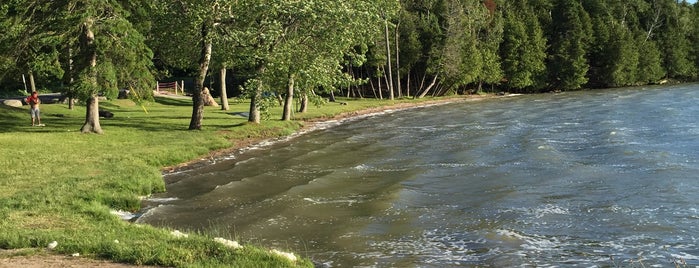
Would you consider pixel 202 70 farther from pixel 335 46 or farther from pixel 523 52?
pixel 523 52

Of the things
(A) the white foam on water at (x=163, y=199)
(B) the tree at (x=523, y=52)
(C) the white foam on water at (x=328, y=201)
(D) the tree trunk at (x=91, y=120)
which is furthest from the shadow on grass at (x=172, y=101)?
(B) the tree at (x=523, y=52)

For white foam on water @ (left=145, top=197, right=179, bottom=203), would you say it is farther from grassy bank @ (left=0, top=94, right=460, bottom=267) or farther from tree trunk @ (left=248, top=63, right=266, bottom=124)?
tree trunk @ (left=248, top=63, right=266, bottom=124)

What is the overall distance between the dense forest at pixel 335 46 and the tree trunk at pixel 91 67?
0.17 feet

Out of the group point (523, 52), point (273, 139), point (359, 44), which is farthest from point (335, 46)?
point (523, 52)

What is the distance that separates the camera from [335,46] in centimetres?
2723

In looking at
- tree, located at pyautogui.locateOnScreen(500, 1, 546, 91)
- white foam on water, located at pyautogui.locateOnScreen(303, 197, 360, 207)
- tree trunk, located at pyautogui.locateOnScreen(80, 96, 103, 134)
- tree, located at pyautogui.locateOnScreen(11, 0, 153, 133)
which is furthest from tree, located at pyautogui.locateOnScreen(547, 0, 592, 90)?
white foam on water, located at pyautogui.locateOnScreen(303, 197, 360, 207)

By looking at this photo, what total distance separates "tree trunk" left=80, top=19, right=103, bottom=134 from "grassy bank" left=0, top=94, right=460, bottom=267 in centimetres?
67

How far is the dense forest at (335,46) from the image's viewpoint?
23.6m

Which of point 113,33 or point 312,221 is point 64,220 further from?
point 113,33

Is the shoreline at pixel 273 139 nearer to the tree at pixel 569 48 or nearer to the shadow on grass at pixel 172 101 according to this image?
the shadow on grass at pixel 172 101

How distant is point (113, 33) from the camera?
76.7 feet

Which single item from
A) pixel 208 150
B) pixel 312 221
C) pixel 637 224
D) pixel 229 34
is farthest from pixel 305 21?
pixel 637 224

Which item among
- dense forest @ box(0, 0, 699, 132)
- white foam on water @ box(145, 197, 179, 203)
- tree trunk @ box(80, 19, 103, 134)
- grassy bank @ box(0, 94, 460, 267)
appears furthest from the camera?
dense forest @ box(0, 0, 699, 132)

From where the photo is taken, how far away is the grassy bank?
334 inches
